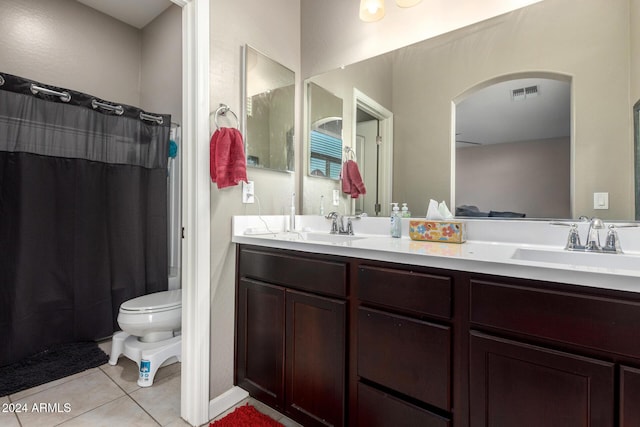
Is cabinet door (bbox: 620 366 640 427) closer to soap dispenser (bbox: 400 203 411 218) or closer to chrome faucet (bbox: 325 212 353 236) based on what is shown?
soap dispenser (bbox: 400 203 411 218)

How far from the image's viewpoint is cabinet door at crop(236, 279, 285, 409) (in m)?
1.37

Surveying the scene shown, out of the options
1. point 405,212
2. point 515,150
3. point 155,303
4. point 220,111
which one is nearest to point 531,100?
point 515,150

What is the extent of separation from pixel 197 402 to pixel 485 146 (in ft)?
6.06

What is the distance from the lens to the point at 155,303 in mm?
1921

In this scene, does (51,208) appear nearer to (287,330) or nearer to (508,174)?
(287,330)

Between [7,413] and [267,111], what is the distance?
2081mm

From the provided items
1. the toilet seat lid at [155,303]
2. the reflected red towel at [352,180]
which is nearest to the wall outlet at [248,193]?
the reflected red towel at [352,180]

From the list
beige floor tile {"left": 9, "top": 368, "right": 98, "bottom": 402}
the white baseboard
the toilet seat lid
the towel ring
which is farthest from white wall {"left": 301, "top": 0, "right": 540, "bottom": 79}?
beige floor tile {"left": 9, "top": 368, "right": 98, "bottom": 402}

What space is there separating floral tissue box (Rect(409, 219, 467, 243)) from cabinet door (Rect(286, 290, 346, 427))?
0.55 metres

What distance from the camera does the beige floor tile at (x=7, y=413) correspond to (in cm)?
142

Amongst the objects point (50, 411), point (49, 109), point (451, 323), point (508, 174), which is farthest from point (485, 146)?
point (49, 109)

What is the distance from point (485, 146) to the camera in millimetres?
1406

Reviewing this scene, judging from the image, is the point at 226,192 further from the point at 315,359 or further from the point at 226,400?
the point at 226,400

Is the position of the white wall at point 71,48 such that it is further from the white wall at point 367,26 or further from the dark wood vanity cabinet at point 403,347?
the dark wood vanity cabinet at point 403,347
